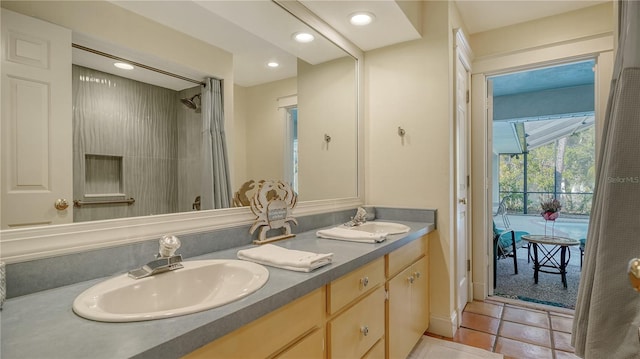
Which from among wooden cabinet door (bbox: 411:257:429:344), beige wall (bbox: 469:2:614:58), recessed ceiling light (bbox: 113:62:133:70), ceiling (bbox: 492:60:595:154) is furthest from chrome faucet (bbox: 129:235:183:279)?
ceiling (bbox: 492:60:595:154)

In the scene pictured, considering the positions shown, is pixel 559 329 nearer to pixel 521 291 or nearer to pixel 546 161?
pixel 521 291

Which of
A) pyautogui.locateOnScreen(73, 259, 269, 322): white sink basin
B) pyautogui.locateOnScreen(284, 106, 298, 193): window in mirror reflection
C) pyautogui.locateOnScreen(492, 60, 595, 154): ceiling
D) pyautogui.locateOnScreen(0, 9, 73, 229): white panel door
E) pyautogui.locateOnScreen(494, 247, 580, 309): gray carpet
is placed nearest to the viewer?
pyautogui.locateOnScreen(73, 259, 269, 322): white sink basin

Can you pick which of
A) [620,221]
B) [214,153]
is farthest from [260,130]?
[620,221]

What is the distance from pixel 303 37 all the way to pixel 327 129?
0.66 meters

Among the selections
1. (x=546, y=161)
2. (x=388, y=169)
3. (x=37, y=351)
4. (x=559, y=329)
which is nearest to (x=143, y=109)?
(x=37, y=351)

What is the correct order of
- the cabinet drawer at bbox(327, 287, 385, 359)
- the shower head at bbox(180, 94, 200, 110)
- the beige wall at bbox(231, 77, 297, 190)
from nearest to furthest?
the cabinet drawer at bbox(327, 287, 385, 359), the shower head at bbox(180, 94, 200, 110), the beige wall at bbox(231, 77, 297, 190)

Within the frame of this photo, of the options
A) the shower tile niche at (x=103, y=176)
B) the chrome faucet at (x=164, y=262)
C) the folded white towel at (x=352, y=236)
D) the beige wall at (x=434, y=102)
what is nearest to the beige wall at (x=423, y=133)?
the beige wall at (x=434, y=102)

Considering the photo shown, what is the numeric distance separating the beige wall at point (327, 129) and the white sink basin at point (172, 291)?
95cm

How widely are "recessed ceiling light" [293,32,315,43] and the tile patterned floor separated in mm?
2266

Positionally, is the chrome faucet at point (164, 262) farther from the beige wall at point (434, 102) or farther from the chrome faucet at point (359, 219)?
the beige wall at point (434, 102)

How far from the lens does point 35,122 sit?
3.02 feet

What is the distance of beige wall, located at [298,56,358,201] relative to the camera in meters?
2.14

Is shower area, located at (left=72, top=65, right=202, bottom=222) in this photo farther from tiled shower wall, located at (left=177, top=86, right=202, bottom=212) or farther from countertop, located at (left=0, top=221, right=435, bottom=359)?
countertop, located at (left=0, top=221, right=435, bottom=359)

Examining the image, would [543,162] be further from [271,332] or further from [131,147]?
[131,147]
